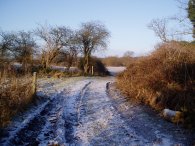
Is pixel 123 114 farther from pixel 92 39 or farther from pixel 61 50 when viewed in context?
pixel 92 39

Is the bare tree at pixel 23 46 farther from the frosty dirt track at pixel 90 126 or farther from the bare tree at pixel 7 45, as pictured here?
the frosty dirt track at pixel 90 126

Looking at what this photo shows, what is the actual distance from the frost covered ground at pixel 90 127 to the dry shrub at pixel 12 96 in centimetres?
32

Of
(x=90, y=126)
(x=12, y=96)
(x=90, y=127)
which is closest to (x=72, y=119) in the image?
(x=90, y=126)

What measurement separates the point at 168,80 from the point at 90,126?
19.4 ft

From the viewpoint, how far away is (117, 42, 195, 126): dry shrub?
38.3 feet

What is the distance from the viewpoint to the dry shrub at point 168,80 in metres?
Answer: 11.7

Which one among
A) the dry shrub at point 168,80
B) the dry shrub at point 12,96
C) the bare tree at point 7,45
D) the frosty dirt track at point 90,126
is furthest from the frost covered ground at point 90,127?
the bare tree at point 7,45

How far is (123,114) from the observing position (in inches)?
452

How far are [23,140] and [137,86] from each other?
9082mm

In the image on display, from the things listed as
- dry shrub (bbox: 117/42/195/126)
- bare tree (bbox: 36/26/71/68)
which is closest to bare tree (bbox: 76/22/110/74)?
bare tree (bbox: 36/26/71/68)

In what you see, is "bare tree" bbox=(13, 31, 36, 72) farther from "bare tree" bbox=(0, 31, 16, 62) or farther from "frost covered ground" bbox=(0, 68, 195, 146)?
"frost covered ground" bbox=(0, 68, 195, 146)

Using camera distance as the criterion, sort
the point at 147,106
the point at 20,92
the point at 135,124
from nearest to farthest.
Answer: the point at 135,124, the point at 20,92, the point at 147,106

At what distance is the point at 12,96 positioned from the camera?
32.7 ft

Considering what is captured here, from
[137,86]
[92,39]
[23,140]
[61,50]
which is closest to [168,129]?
[23,140]
